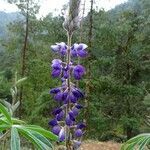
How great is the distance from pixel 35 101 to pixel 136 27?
7.12 metres

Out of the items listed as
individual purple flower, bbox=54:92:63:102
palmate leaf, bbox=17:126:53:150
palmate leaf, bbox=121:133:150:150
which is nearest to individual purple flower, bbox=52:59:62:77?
individual purple flower, bbox=54:92:63:102

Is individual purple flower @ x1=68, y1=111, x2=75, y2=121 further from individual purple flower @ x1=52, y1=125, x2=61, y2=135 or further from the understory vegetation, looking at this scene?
the understory vegetation

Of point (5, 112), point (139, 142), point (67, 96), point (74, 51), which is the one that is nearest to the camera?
point (5, 112)

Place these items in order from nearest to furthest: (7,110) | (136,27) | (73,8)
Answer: (73,8) < (7,110) < (136,27)

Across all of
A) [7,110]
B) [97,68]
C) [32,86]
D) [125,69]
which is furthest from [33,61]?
[7,110]

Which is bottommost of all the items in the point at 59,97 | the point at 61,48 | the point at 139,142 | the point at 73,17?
the point at 139,142

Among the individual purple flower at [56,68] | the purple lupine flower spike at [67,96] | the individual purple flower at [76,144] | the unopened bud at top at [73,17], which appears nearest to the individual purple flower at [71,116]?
the purple lupine flower spike at [67,96]

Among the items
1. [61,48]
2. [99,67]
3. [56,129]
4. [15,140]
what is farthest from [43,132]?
[99,67]

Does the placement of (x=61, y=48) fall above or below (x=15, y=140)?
above

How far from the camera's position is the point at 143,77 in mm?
29125

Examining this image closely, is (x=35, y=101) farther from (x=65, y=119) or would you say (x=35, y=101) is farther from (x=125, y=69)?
(x=65, y=119)

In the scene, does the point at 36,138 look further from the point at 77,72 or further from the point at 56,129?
the point at 77,72

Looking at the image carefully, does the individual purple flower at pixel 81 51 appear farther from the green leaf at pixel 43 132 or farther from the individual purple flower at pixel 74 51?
the green leaf at pixel 43 132

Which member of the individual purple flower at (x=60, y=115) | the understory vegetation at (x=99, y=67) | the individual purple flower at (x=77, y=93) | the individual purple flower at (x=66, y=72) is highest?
the individual purple flower at (x=66, y=72)
